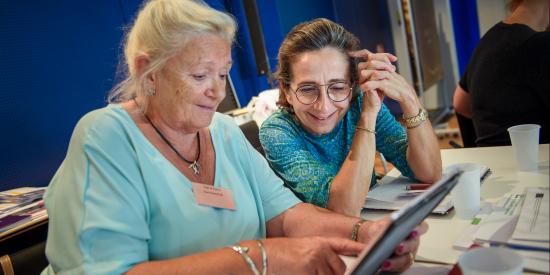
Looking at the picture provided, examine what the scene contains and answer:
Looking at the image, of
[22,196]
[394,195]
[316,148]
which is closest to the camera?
[394,195]

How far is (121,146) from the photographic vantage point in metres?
1.11

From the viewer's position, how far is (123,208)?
1.02m

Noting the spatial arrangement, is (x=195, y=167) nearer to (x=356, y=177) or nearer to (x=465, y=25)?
(x=356, y=177)

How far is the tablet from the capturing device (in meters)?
0.70

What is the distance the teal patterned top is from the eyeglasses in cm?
13

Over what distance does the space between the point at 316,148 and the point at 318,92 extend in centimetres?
24

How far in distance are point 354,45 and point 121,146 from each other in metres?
0.89

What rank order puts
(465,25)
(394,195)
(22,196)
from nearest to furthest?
(465,25)
(394,195)
(22,196)

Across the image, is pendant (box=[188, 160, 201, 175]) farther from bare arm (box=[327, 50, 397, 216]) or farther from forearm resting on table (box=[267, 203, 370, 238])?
bare arm (box=[327, 50, 397, 216])

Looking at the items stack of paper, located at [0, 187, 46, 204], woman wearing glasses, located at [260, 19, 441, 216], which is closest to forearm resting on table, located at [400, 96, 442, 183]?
woman wearing glasses, located at [260, 19, 441, 216]

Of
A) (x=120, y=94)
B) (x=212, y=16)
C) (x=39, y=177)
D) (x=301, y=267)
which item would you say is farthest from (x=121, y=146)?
(x=39, y=177)

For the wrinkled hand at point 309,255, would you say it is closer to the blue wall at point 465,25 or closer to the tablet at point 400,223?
the tablet at point 400,223

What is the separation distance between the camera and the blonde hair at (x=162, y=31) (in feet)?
3.73

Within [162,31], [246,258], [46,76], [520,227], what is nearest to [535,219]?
[520,227]
